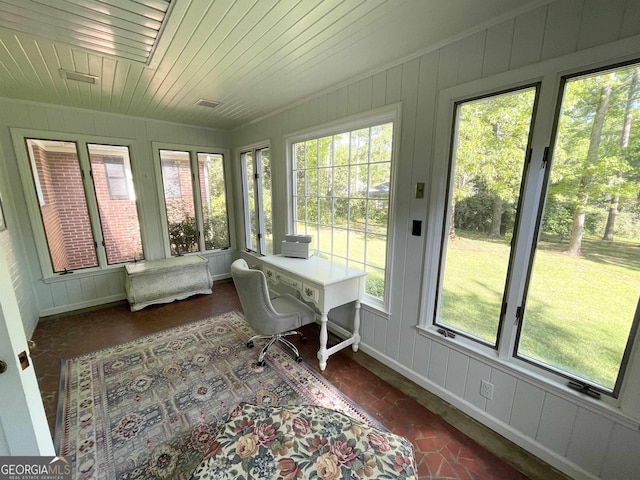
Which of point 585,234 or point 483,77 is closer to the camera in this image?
point 585,234

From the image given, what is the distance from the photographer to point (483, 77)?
1489 mm

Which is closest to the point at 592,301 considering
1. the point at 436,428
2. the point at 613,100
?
the point at 613,100

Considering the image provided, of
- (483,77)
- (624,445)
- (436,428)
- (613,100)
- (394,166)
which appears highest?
(483,77)

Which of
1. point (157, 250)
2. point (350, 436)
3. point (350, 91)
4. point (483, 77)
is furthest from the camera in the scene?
point (157, 250)

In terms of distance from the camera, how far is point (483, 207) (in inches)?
64.0

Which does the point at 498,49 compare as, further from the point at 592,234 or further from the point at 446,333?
the point at 446,333

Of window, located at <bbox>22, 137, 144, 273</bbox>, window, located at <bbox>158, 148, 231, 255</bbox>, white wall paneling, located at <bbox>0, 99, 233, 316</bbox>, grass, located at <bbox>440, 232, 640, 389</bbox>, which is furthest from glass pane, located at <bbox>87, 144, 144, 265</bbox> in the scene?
grass, located at <bbox>440, 232, 640, 389</bbox>

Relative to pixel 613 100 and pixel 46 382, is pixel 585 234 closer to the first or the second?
pixel 613 100

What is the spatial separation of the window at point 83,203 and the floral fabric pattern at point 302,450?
132 inches

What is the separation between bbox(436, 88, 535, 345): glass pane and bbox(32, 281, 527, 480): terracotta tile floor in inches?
25.9

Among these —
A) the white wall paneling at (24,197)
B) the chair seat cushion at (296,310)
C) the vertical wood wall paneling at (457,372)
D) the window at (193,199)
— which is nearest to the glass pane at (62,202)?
the white wall paneling at (24,197)

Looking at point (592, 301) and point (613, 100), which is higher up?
point (613, 100)

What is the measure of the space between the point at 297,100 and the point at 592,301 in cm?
279

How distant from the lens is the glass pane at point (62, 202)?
2.97 metres
